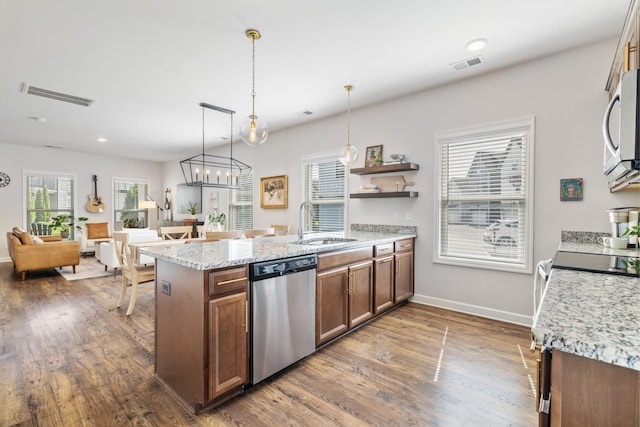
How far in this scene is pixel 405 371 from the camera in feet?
7.71

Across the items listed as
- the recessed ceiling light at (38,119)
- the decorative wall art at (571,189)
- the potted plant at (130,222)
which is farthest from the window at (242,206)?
the decorative wall art at (571,189)

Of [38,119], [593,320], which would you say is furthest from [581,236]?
[38,119]

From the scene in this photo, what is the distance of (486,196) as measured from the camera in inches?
139

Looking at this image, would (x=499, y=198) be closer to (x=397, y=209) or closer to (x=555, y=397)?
(x=397, y=209)

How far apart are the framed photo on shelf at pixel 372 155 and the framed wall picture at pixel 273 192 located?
1814 mm

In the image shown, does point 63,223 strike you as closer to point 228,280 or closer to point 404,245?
point 228,280

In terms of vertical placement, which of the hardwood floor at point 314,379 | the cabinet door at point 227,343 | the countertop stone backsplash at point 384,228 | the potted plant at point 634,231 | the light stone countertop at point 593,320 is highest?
the potted plant at point 634,231

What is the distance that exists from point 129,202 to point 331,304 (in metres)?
8.54

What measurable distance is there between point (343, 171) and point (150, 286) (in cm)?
360

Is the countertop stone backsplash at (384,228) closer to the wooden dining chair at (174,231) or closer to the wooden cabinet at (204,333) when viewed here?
the wooden cabinet at (204,333)

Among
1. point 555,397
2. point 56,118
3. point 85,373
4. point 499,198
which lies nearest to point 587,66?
point 499,198

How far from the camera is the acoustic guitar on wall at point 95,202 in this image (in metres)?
8.13

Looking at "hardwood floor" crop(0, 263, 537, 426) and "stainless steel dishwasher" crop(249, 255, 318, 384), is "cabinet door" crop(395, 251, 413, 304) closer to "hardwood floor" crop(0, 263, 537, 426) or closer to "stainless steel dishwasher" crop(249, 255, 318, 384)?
"hardwood floor" crop(0, 263, 537, 426)

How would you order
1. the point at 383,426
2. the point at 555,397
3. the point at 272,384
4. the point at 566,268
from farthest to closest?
the point at 272,384
the point at 383,426
the point at 566,268
the point at 555,397
